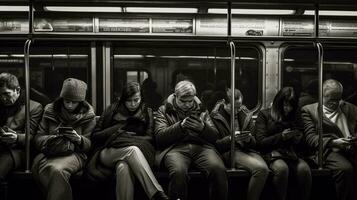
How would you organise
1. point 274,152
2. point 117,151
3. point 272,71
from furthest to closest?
1. point 272,71
2. point 274,152
3. point 117,151

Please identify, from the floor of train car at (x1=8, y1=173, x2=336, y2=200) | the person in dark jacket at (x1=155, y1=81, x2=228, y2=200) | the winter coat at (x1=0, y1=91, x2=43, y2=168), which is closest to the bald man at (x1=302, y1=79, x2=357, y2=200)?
the floor of train car at (x1=8, y1=173, x2=336, y2=200)

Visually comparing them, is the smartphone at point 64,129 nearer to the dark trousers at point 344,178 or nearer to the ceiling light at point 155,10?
the ceiling light at point 155,10

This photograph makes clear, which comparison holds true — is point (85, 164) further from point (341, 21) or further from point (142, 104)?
point (341, 21)

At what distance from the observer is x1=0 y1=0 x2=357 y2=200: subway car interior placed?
4715 millimetres

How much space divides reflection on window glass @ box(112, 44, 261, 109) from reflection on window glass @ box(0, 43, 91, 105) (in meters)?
0.40

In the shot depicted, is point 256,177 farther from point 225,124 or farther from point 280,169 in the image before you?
point 225,124

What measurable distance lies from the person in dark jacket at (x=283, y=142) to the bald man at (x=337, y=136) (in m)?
0.23

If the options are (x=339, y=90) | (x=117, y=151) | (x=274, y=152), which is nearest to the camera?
(x=117, y=151)

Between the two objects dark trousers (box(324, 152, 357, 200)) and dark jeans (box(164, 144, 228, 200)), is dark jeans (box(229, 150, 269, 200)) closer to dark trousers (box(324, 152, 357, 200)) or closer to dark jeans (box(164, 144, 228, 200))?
dark jeans (box(164, 144, 228, 200))

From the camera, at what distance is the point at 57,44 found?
188 inches

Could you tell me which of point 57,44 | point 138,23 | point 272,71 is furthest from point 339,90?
point 57,44

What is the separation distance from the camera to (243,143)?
170 inches

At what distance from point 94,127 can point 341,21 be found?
3073 mm

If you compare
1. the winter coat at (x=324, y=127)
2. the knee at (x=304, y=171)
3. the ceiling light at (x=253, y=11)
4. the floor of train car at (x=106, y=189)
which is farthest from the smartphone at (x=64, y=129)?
the winter coat at (x=324, y=127)
